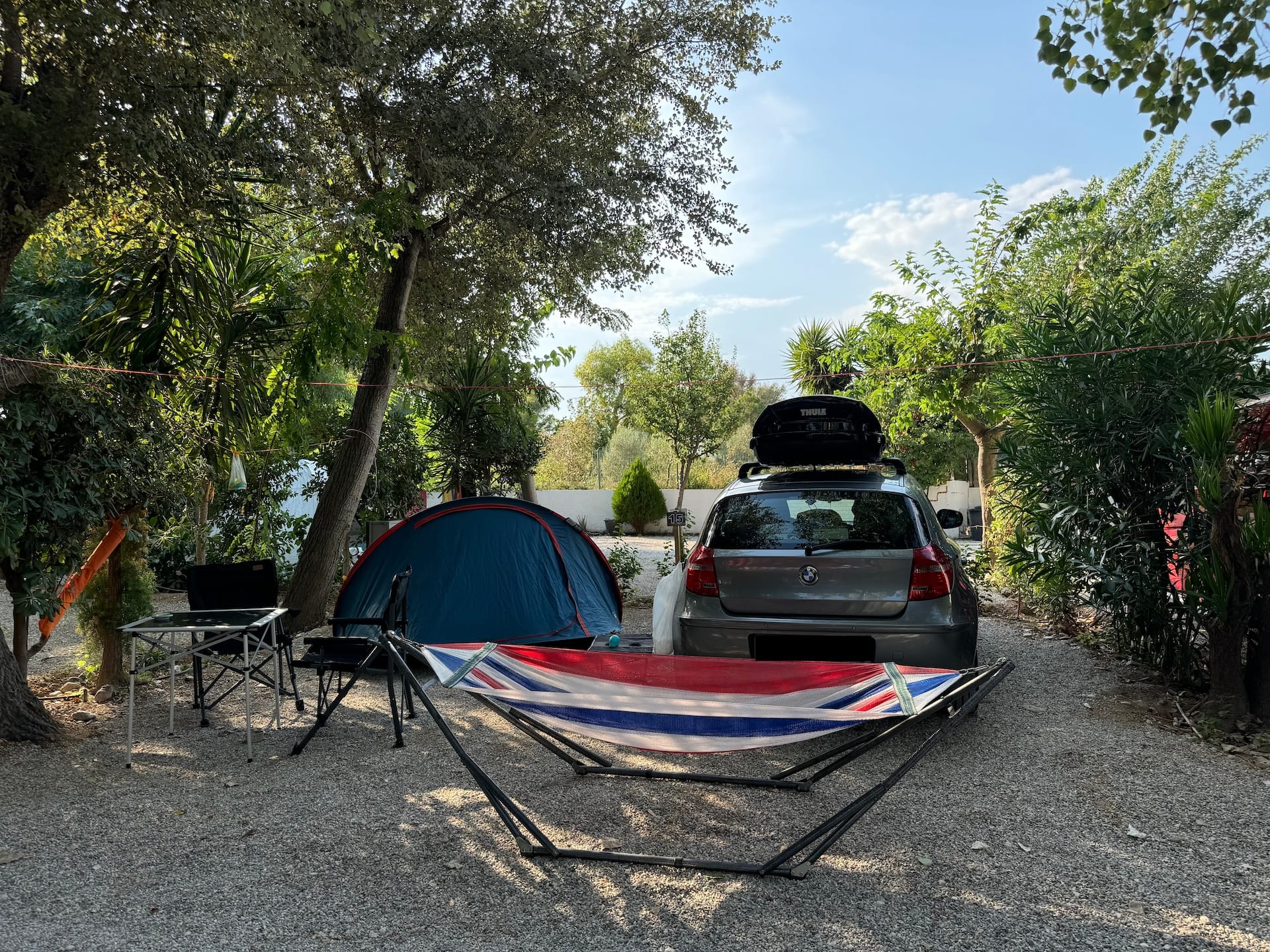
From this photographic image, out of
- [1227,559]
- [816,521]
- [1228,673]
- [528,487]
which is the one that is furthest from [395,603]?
[528,487]

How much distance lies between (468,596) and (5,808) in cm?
316

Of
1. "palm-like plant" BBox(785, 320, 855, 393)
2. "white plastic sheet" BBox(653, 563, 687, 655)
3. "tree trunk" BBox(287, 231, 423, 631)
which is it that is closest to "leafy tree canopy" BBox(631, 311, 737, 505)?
"palm-like plant" BBox(785, 320, 855, 393)

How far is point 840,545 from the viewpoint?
439 cm

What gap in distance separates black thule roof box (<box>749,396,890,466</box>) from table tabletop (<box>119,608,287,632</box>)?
10.8 ft

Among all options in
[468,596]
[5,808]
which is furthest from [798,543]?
[5,808]

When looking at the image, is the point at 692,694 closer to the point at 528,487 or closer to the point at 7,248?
the point at 7,248

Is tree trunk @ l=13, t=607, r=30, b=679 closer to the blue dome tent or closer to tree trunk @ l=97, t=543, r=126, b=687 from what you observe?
tree trunk @ l=97, t=543, r=126, b=687

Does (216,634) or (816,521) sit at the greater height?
(816,521)

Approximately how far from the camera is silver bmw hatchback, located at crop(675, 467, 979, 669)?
4207 mm

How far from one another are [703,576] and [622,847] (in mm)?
1571

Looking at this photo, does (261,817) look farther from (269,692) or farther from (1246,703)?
(1246,703)

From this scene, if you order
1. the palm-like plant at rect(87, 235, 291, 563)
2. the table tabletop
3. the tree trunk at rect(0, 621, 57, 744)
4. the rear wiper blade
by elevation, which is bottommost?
the tree trunk at rect(0, 621, 57, 744)

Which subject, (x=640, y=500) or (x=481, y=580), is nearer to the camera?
(x=481, y=580)

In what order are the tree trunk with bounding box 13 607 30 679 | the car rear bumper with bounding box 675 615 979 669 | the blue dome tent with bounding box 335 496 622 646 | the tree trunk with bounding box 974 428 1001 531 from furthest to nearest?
1. the tree trunk with bounding box 974 428 1001 531
2. the blue dome tent with bounding box 335 496 622 646
3. the tree trunk with bounding box 13 607 30 679
4. the car rear bumper with bounding box 675 615 979 669
